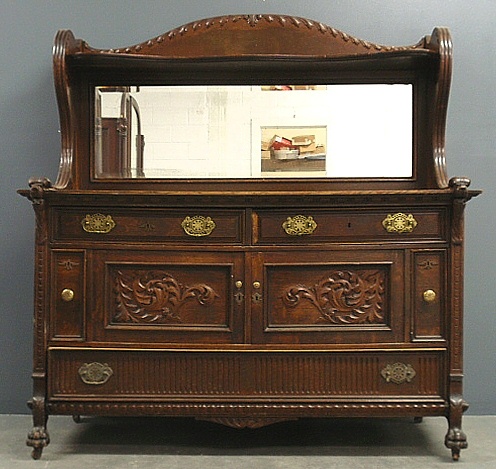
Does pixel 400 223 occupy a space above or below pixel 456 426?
above

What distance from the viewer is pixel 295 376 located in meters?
2.67

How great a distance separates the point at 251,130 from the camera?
10.4 feet

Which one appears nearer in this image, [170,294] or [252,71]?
[170,294]

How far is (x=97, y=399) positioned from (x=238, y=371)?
529 millimetres

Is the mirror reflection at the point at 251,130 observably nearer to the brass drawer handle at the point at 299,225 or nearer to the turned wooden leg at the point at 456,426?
the brass drawer handle at the point at 299,225

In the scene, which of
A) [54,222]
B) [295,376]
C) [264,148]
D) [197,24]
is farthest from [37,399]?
[197,24]

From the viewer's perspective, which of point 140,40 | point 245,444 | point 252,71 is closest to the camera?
point 245,444

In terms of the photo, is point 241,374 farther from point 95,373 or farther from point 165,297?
point 95,373

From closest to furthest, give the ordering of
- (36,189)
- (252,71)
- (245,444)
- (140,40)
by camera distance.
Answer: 1. (36,189)
2. (245,444)
3. (252,71)
4. (140,40)

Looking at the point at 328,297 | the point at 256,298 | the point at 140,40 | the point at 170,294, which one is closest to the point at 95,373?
the point at 170,294

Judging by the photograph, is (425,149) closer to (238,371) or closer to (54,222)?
(238,371)

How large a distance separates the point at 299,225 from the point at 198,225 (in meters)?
0.37

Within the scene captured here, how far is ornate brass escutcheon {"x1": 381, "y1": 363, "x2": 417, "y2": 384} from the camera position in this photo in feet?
8.71

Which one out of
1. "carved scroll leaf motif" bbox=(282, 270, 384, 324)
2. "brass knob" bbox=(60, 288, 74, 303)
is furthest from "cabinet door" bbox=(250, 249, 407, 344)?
"brass knob" bbox=(60, 288, 74, 303)
